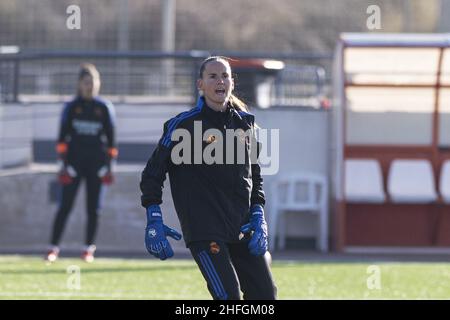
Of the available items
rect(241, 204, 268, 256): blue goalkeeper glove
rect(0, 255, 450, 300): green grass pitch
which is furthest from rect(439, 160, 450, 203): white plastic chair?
rect(241, 204, 268, 256): blue goalkeeper glove

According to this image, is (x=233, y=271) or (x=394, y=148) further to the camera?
(x=394, y=148)

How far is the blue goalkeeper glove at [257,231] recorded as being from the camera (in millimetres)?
7027

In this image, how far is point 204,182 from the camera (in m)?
7.07

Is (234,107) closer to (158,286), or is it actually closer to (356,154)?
(158,286)

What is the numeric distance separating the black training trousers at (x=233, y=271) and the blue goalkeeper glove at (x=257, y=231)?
0.05 meters

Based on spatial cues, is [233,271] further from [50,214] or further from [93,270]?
[50,214]

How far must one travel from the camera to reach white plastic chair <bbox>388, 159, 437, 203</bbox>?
50.7ft

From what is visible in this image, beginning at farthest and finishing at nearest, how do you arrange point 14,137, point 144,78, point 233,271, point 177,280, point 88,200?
point 144,78
point 14,137
point 88,200
point 177,280
point 233,271

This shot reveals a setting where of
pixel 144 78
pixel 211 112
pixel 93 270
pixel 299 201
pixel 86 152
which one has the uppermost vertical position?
pixel 211 112

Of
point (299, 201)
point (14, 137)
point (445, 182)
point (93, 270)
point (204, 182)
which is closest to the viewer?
point (204, 182)

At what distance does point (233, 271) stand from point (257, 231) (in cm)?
34

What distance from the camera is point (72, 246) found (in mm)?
15445

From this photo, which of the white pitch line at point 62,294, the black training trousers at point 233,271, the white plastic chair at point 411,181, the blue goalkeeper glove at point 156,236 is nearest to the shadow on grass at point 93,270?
the white pitch line at point 62,294

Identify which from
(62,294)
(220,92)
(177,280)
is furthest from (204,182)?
(177,280)
